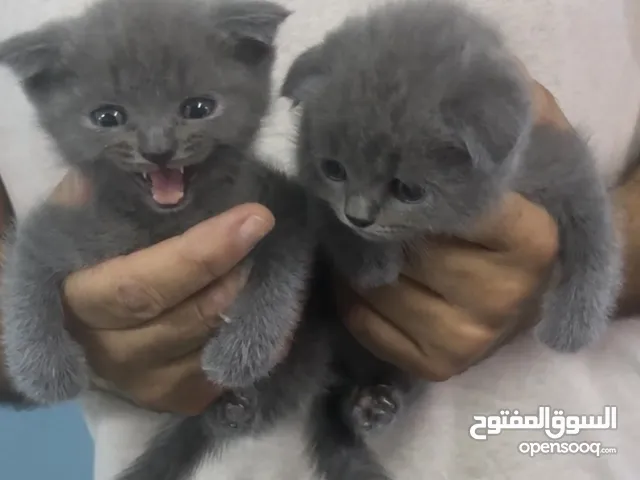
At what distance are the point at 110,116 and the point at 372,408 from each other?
417 mm

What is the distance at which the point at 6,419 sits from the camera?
1358 millimetres

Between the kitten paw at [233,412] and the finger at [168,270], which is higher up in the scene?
the finger at [168,270]

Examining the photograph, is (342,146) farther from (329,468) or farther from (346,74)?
(329,468)

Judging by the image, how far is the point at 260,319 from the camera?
0.70m

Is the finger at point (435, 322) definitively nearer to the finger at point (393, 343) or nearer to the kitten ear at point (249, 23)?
the finger at point (393, 343)

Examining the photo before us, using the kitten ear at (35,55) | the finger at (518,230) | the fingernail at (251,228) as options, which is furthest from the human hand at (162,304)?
the finger at (518,230)

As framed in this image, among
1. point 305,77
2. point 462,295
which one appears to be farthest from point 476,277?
point 305,77

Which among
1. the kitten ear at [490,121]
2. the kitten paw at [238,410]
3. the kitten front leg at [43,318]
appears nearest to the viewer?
the kitten ear at [490,121]

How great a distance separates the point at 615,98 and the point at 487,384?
37 cm

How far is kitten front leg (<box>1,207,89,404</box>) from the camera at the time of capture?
684mm

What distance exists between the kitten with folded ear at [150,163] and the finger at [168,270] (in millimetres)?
31

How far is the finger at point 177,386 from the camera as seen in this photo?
0.75 meters

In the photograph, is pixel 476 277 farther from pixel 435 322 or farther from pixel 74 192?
pixel 74 192

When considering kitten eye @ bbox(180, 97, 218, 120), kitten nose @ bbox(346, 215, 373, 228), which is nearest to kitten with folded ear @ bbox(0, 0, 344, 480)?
kitten eye @ bbox(180, 97, 218, 120)
